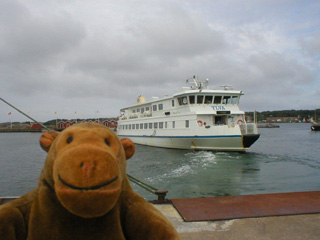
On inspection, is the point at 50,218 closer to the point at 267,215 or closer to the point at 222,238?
the point at 222,238

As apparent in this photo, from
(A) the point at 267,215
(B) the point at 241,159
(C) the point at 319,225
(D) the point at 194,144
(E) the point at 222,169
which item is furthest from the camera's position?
(D) the point at 194,144

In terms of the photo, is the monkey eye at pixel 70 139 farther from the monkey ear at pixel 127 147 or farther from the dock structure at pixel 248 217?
the dock structure at pixel 248 217

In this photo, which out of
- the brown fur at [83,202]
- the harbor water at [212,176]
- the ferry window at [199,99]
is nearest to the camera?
the brown fur at [83,202]

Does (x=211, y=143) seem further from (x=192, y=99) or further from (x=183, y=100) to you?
(x=183, y=100)

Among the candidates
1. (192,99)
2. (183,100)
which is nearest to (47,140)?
(192,99)

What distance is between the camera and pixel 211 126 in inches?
676

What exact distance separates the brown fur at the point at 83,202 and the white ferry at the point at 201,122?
15.6m

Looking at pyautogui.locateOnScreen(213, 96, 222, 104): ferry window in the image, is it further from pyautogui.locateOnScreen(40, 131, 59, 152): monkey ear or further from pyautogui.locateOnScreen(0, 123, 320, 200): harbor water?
pyautogui.locateOnScreen(40, 131, 59, 152): monkey ear

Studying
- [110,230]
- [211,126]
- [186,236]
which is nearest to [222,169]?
[211,126]

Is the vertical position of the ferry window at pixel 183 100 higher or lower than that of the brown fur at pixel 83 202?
higher

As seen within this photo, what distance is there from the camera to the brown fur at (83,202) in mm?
1337

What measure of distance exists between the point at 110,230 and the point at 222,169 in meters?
11.8

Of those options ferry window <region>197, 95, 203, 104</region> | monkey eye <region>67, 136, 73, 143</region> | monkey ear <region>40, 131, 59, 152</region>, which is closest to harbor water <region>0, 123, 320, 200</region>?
ferry window <region>197, 95, 203, 104</region>

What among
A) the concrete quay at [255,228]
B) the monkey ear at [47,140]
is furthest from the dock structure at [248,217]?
the monkey ear at [47,140]
